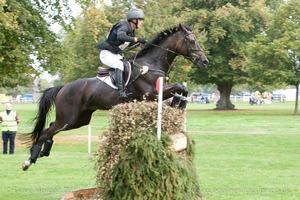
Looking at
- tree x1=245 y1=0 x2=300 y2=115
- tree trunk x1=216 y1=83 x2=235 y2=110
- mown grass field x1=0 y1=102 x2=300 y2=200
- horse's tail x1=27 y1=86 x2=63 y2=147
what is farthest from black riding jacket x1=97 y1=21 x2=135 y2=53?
tree trunk x1=216 y1=83 x2=235 y2=110

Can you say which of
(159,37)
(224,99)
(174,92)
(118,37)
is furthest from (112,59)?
(224,99)

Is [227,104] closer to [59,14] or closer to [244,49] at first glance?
[244,49]

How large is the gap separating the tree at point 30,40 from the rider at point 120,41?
8056 millimetres

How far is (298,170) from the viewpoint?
43.8ft

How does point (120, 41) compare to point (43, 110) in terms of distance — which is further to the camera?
point (43, 110)

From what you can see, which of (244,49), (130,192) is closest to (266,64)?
(244,49)

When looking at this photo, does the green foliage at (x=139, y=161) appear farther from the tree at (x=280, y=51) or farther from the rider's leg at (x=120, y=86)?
the tree at (x=280, y=51)

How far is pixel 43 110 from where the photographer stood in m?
10.4

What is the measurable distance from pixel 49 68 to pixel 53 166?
275 inches

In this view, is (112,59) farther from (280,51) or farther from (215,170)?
(280,51)

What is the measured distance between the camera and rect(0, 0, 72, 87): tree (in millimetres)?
18078

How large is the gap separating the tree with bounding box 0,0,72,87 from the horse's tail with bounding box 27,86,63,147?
686 centimetres

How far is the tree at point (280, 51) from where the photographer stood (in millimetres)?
40781

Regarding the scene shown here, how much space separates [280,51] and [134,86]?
1298 inches
